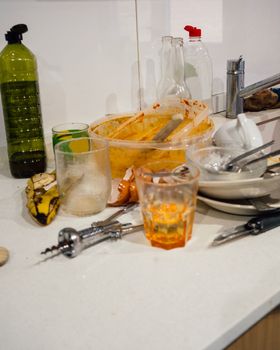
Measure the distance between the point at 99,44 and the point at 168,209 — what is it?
0.62m

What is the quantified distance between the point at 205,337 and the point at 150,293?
9 cm

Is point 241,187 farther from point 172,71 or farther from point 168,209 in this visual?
point 172,71

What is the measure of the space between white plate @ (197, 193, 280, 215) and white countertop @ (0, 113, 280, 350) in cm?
2

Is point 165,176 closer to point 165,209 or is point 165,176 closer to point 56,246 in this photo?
point 165,209

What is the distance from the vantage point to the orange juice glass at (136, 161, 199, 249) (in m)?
0.52

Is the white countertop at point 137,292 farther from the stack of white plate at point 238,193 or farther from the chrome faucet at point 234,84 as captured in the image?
the chrome faucet at point 234,84

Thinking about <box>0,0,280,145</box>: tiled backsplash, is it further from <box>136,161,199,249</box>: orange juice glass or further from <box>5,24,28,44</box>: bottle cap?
<box>136,161,199,249</box>: orange juice glass

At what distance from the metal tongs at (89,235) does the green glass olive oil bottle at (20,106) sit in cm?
29

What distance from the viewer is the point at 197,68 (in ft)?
3.92

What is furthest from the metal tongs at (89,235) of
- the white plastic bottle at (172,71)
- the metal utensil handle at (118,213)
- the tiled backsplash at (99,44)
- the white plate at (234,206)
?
the white plastic bottle at (172,71)

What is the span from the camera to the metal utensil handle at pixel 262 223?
1.77 ft

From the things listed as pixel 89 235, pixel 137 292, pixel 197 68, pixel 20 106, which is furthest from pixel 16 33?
pixel 197 68

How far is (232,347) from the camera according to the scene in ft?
1.33

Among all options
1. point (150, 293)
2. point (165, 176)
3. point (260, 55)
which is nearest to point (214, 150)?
point (165, 176)
